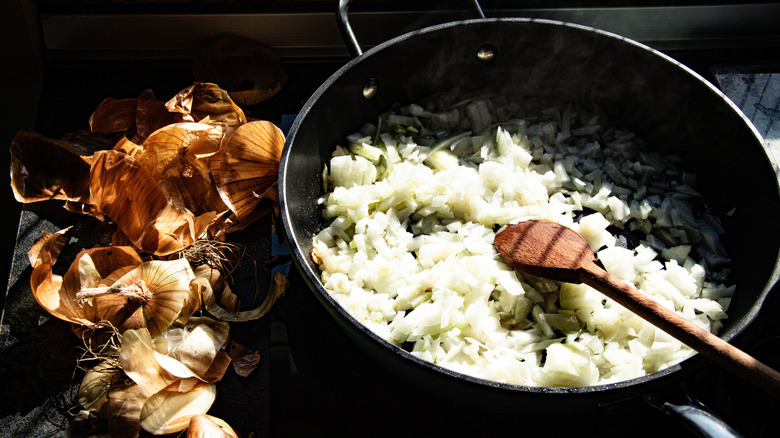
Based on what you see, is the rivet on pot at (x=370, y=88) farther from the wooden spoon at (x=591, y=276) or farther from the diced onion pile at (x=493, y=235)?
the wooden spoon at (x=591, y=276)

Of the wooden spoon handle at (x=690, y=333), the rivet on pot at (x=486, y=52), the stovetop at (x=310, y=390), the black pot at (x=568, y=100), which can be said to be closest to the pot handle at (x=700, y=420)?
the wooden spoon handle at (x=690, y=333)

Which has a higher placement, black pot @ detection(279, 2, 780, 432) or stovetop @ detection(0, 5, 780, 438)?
black pot @ detection(279, 2, 780, 432)

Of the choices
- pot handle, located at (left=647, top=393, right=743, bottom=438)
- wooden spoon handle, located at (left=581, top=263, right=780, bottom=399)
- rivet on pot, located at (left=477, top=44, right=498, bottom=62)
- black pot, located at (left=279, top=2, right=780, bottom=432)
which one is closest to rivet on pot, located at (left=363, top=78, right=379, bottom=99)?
black pot, located at (left=279, top=2, right=780, bottom=432)

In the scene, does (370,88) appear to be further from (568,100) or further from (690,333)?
(690,333)

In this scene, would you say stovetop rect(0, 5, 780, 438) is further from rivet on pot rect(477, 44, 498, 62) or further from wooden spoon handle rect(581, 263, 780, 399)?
rivet on pot rect(477, 44, 498, 62)

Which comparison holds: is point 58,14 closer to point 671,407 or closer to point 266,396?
point 266,396

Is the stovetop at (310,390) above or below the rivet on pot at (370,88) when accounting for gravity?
below

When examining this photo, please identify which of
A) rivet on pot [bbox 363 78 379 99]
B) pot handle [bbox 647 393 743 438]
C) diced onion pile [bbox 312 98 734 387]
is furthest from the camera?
rivet on pot [bbox 363 78 379 99]
